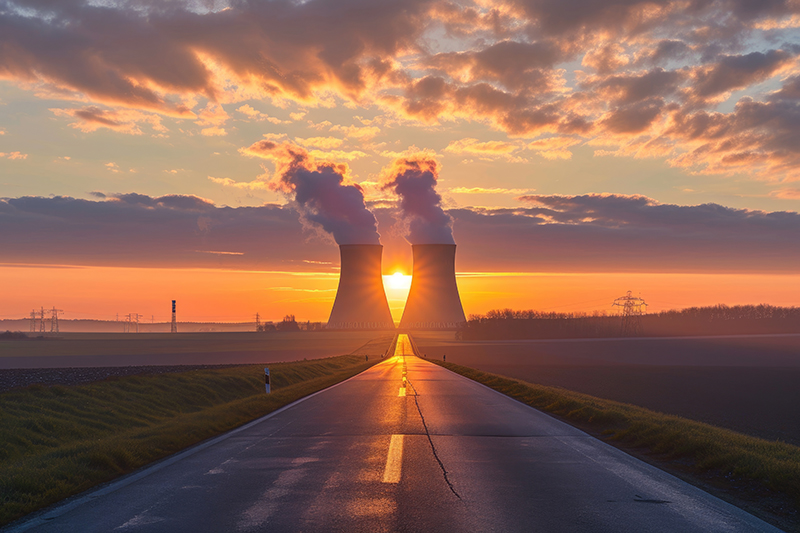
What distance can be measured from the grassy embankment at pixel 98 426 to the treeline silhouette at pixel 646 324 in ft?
330

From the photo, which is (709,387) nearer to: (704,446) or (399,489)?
(704,446)

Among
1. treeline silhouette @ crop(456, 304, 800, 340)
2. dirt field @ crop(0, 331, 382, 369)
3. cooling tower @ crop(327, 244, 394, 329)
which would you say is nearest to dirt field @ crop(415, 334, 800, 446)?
cooling tower @ crop(327, 244, 394, 329)

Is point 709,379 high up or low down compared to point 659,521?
down

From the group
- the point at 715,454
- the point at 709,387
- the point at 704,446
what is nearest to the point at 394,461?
the point at 715,454

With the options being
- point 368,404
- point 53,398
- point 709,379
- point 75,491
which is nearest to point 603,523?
point 75,491

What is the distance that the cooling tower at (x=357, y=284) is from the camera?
72125 mm

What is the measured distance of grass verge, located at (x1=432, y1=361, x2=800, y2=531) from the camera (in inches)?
256

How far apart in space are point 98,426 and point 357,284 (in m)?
61.2

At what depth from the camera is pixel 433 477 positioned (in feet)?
22.8

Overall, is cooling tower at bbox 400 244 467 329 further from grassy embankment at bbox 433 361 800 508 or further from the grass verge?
the grass verge

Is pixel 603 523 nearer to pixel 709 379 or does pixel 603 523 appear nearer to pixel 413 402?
pixel 413 402

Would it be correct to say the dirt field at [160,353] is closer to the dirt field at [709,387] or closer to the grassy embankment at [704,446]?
the dirt field at [709,387]

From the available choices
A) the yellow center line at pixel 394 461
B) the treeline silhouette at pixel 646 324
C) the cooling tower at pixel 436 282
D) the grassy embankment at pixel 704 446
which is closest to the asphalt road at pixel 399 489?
the yellow center line at pixel 394 461

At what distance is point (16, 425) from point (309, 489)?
7.60 m
